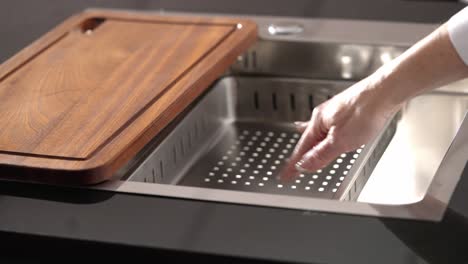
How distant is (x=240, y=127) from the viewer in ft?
5.28

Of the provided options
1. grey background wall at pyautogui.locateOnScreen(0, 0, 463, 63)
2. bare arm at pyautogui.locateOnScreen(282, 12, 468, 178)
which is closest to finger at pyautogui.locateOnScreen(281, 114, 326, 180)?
bare arm at pyautogui.locateOnScreen(282, 12, 468, 178)

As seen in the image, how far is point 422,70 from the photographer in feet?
3.72

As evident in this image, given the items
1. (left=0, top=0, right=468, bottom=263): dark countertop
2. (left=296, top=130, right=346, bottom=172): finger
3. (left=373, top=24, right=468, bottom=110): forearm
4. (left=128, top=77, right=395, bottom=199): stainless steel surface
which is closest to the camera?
(left=0, top=0, right=468, bottom=263): dark countertop

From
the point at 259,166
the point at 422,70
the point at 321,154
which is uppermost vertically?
the point at 422,70

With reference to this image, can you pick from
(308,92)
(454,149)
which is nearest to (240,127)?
(308,92)

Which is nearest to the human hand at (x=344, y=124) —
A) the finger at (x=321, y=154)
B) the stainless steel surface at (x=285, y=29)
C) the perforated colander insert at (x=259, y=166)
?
the finger at (x=321, y=154)

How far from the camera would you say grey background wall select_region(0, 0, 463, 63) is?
5.24ft

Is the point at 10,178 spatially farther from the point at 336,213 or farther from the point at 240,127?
the point at 240,127

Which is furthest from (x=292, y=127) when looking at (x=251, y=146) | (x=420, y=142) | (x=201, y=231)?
(x=201, y=231)

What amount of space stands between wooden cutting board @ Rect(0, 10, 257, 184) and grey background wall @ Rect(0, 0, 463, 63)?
6 centimetres

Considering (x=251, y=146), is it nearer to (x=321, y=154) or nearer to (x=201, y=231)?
(x=321, y=154)

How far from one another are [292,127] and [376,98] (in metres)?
0.42

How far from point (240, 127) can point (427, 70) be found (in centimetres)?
53

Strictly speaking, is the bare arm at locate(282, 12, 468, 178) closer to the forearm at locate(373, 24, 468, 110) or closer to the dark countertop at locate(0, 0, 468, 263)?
the forearm at locate(373, 24, 468, 110)
